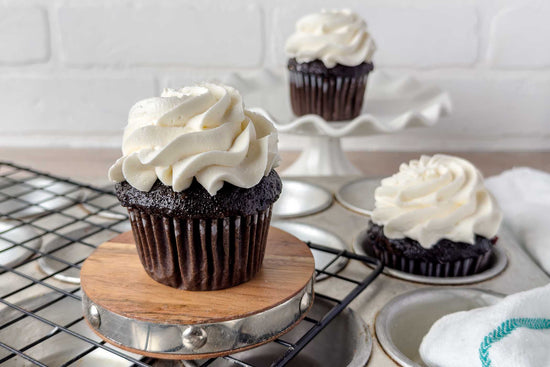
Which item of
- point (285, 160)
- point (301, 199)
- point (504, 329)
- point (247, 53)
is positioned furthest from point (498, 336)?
point (247, 53)

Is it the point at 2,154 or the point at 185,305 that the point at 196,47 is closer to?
the point at 2,154

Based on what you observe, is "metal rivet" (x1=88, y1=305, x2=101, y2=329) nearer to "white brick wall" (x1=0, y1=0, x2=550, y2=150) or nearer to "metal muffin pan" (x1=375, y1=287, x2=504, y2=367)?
"metal muffin pan" (x1=375, y1=287, x2=504, y2=367)

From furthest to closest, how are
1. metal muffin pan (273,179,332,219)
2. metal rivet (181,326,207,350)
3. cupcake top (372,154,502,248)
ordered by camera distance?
metal muffin pan (273,179,332,219) < cupcake top (372,154,502,248) < metal rivet (181,326,207,350)

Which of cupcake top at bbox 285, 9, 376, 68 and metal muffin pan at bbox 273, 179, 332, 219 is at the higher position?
cupcake top at bbox 285, 9, 376, 68

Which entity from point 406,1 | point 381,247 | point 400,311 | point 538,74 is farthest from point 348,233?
point 538,74

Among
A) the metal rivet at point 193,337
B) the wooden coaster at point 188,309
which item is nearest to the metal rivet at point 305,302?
the wooden coaster at point 188,309

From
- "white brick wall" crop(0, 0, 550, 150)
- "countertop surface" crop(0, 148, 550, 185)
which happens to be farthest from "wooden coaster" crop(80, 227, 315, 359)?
"white brick wall" crop(0, 0, 550, 150)

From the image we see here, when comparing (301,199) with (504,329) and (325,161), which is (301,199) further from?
(504,329)
